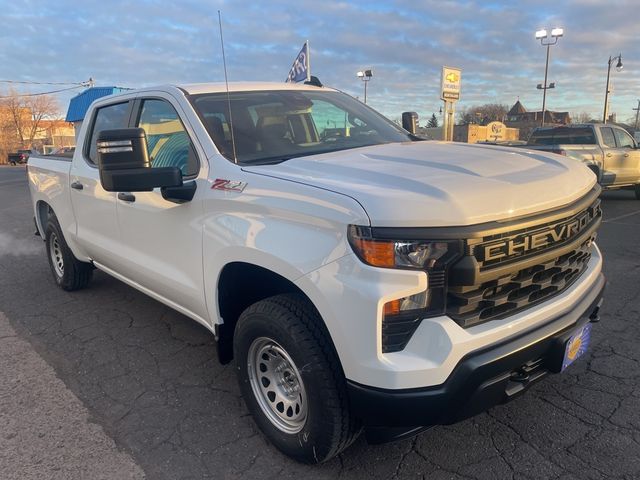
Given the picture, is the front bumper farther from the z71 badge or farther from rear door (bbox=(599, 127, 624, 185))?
rear door (bbox=(599, 127, 624, 185))

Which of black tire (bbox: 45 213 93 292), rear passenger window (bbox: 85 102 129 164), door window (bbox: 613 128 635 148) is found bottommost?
black tire (bbox: 45 213 93 292)

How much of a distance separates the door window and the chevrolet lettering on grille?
10.9 m

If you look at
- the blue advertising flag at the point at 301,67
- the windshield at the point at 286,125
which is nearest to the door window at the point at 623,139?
the blue advertising flag at the point at 301,67

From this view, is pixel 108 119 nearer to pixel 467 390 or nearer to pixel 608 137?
pixel 467 390

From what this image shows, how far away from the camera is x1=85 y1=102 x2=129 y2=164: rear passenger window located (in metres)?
3.93

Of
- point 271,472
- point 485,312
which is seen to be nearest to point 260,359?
point 271,472

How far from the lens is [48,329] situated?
4430 mm

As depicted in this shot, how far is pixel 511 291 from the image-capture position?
2203mm

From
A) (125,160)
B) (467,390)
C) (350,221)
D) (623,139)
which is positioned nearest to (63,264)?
(125,160)

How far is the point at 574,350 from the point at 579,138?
1045 centimetres

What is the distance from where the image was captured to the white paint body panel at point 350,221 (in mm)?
1988

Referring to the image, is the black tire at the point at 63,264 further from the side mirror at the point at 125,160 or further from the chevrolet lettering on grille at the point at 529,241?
the chevrolet lettering on grille at the point at 529,241

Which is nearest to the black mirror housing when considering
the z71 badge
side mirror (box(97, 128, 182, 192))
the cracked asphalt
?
side mirror (box(97, 128, 182, 192))

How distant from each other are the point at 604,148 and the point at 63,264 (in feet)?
35.6
